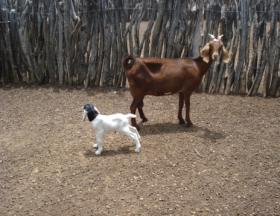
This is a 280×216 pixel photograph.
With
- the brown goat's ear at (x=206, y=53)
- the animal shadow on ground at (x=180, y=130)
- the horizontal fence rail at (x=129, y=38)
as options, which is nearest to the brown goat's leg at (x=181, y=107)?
the animal shadow on ground at (x=180, y=130)

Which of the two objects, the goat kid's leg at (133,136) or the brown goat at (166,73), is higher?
the brown goat at (166,73)

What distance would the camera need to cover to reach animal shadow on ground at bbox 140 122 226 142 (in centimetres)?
509

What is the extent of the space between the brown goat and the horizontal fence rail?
1353 millimetres

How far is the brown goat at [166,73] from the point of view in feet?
16.1

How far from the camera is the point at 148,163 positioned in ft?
14.5

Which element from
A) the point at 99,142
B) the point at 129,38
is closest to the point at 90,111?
the point at 99,142

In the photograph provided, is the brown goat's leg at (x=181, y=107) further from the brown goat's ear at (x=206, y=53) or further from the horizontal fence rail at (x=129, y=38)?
the horizontal fence rail at (x=129, y=38)

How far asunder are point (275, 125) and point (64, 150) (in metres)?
2.61

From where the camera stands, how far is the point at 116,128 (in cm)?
442

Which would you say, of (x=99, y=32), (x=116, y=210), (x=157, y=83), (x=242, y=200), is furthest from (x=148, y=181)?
(x=99, y=32)

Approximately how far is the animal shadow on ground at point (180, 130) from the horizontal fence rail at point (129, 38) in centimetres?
142

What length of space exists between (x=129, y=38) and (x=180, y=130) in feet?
6.42

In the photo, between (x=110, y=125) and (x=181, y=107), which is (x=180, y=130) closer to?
(x=181, y=107)

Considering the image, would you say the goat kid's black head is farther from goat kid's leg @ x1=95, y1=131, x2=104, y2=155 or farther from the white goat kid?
goat kid's leg @ x1=95, y1=131, x2=104, y2=155
